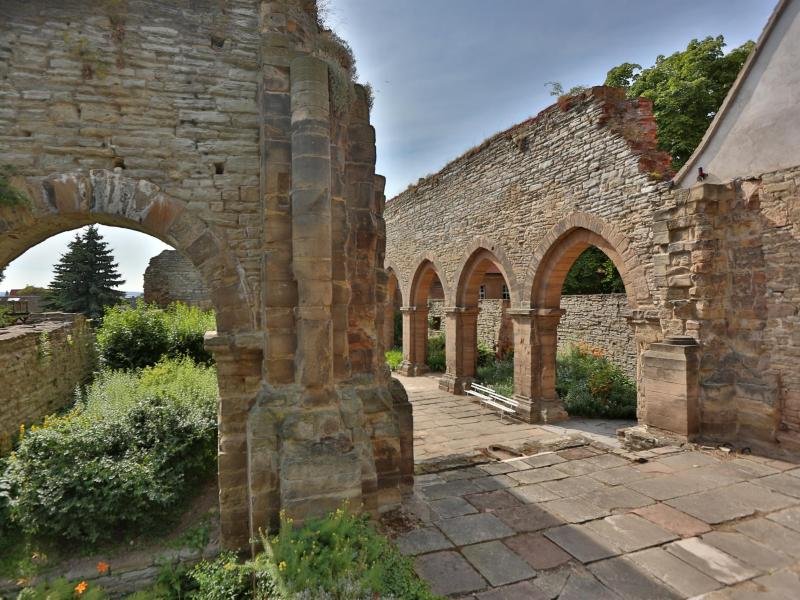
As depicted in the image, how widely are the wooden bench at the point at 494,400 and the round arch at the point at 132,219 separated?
7.12 meters

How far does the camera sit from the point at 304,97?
365 centimetres

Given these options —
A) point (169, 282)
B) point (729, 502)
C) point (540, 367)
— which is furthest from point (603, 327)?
point (169, 282)

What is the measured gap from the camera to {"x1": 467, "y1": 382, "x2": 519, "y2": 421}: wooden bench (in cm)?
945

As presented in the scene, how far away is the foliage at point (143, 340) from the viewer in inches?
364

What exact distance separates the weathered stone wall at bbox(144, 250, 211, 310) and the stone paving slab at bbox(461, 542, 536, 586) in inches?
684

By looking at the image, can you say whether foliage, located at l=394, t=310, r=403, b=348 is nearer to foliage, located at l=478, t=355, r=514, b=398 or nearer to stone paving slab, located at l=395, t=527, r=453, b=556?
foliage, located at l=478, t=355, r=514, b=398

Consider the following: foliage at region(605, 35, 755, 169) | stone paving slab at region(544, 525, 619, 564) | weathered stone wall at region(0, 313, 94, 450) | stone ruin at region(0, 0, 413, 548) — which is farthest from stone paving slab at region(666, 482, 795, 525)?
foliage at region(605, 35, 755, 169)

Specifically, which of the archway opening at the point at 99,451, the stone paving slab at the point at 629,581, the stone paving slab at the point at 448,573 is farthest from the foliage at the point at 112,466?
the stone paving slab at the point at 629,581

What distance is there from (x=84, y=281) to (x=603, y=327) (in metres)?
22.1

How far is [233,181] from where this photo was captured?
3863 mm

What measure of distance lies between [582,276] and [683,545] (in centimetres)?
1575

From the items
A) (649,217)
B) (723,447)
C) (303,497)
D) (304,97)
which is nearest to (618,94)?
(649,217)

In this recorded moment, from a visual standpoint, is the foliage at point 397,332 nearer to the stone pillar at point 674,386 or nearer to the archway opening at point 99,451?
the archway opening at point 99,451

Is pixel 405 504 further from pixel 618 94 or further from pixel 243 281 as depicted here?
pixel 618 94
